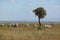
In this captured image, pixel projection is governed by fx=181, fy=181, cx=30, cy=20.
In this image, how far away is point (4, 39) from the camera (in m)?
17.5

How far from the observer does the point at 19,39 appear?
58.8 feet

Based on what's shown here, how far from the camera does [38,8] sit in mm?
52219

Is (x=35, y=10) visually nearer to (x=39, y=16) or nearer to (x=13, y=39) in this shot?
(x=39, y=16)

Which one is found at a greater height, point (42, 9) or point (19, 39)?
point (42, 9)

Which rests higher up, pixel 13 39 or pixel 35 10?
pixel 35 10

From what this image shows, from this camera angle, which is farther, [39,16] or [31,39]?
[39,16]

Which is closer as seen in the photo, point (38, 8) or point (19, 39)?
point (19, 39)

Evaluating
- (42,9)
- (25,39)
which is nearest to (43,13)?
(42,9)

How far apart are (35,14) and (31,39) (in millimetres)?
35849

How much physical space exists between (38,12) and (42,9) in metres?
1.44

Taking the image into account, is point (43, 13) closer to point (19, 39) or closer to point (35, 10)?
point (35, 10)

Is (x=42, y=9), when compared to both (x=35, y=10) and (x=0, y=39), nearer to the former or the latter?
(x=35, y=10)

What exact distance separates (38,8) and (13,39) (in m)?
35.4

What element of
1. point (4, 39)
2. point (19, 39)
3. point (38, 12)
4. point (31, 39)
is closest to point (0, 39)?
point (4, 39)
